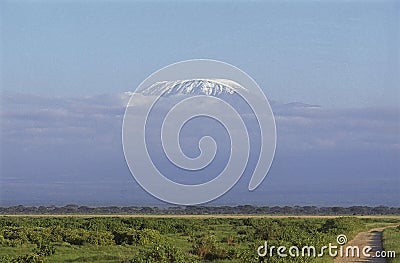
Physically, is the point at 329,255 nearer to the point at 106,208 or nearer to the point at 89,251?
the point at 89,251

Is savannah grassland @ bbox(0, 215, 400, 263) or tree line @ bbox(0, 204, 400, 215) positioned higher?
tree line @ bbox(0, 204, 400, 215)

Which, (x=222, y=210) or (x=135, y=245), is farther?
(x=222, y=210)

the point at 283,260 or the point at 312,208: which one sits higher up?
the point at 312,208

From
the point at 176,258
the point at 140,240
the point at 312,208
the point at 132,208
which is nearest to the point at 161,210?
the point at 132,208

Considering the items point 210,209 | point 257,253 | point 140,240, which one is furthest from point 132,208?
point 257,253

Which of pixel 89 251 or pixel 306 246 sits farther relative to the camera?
pixel 89 251

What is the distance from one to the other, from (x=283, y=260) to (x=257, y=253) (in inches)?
112

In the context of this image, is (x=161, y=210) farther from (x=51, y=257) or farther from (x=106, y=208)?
(x=51, y=257)

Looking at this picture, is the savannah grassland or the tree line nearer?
the savannah grassland

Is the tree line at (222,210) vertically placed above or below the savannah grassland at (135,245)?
above

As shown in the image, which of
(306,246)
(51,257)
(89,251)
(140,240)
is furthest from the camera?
(140,240)

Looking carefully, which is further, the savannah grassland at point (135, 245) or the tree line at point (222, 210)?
the tree line at point (222, 210)

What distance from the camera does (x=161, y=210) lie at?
143250 mm

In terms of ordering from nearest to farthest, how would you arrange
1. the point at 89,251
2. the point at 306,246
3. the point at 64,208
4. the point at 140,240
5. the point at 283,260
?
1. the point at 283,260
2. the point at 306,246
3. the point at 89,251
4. the point at 140,240
5. the point at 64,208
